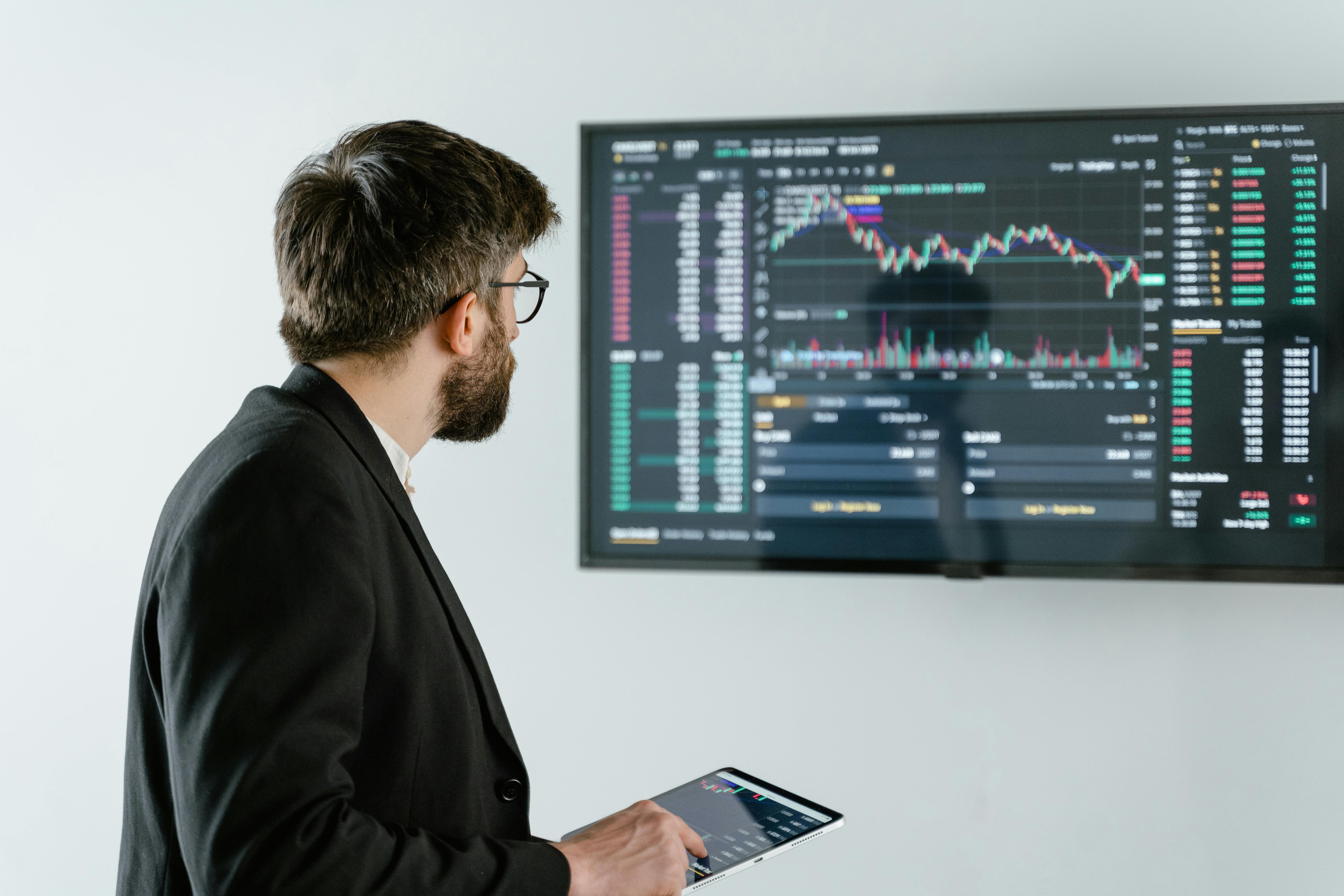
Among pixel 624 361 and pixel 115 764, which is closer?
pixel 624 361

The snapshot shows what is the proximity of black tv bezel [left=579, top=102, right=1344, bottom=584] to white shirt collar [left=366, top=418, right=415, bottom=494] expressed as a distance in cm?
73

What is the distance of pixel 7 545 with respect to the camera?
2.37 m

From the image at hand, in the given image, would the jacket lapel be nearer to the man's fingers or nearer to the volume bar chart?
the man's fingers

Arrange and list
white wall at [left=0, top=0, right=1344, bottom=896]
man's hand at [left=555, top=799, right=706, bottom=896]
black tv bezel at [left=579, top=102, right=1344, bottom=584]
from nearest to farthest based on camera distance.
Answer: man's hand at [left=555, top=799, right=706, bottom=896], black tv bezel at [left=579, top=102, right=1344, bottom=584], white wall at [left=0, top=0, right=1344, bottom=896]

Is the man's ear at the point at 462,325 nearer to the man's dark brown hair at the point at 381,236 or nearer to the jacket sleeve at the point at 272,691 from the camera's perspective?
the man's dark brown hair at the point at 381,236

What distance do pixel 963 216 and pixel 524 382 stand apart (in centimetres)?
98

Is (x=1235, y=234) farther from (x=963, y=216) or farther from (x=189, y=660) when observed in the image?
(x=189, y=660)

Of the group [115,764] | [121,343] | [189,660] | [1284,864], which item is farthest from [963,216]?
[115,764]

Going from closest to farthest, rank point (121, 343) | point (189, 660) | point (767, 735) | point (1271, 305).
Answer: point (189, 660) < point (1271, 305) < point (767, 735) < point (121, 343)

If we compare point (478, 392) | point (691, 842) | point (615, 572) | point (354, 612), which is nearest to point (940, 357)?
point (615, 572)

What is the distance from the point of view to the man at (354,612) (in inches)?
35.2

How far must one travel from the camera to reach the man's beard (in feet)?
4.26

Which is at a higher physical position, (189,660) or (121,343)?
(121,343)

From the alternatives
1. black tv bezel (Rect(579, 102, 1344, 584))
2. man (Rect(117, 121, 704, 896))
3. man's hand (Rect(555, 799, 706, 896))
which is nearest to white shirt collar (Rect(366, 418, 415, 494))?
man (Rect(117, 121, 704, 896))
